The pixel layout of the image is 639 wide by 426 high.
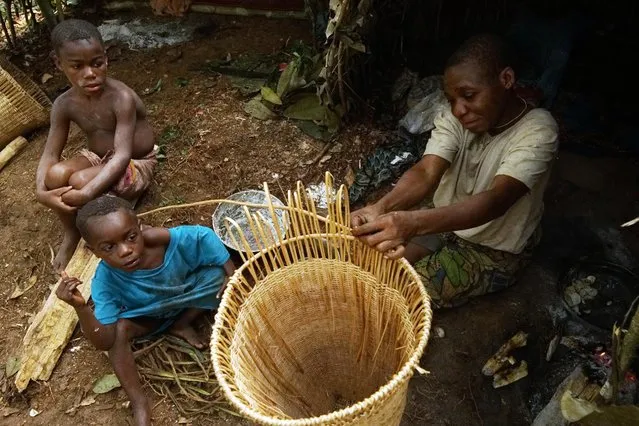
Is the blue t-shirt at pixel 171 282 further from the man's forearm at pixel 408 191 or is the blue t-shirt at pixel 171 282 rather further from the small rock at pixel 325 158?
the small rock at pixel 325 158

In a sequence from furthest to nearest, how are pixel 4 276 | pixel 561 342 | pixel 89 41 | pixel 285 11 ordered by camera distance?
pixel 285 11
pixel 4 276
pixel 89 41
pixel 561 342

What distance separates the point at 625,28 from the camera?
10.5ft

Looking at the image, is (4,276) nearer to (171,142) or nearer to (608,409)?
(171,142)

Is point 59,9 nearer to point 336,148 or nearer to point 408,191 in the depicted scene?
point 336,148

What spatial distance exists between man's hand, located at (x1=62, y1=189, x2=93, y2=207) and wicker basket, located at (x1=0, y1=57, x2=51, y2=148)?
1283 mm

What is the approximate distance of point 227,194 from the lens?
10.3 feet

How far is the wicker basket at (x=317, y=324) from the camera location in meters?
1.67

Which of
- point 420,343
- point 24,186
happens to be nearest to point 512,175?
point 420,343

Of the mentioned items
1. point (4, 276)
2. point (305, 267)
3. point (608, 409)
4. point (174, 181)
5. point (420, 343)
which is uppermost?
point (608, 409)

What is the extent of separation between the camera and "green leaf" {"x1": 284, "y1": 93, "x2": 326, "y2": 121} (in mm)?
3432

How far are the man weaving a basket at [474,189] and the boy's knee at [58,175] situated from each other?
1652mm

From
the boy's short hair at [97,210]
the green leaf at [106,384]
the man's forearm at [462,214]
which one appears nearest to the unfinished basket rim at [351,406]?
the man's forearm at [462,214]

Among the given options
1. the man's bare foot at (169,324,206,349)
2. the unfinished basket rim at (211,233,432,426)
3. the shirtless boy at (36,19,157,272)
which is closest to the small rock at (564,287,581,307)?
the unfinished basket rim at (211,233,432,426)

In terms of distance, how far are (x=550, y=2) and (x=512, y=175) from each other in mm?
1924
